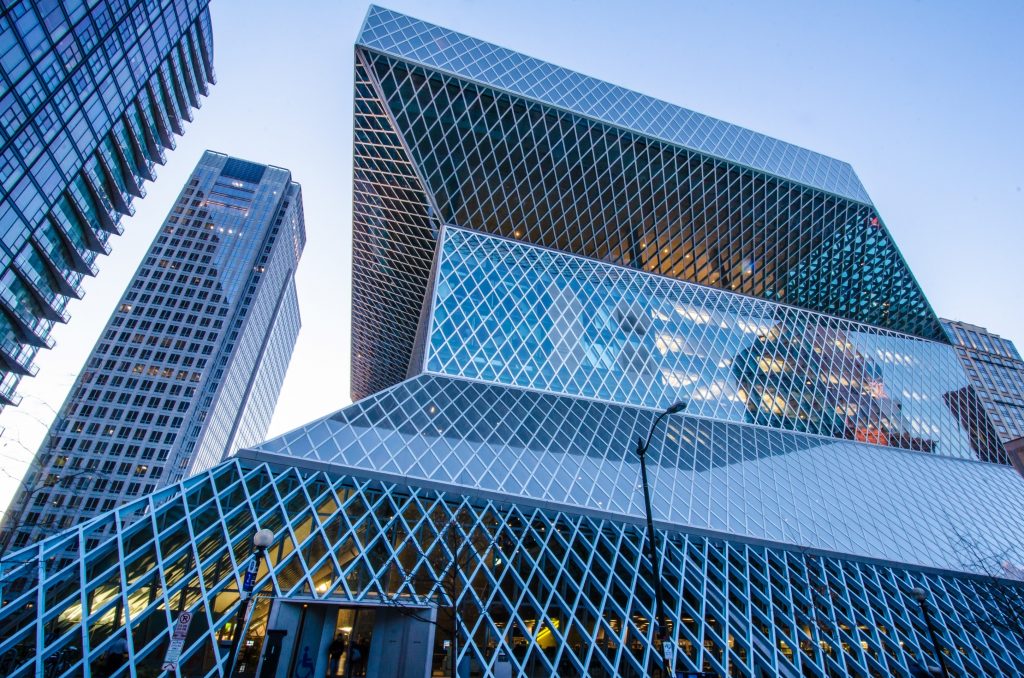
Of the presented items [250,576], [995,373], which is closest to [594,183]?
[250,576]

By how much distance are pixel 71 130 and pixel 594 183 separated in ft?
122

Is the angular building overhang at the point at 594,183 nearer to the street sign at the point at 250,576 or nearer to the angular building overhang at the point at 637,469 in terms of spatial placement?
the angular building overhang at the point at 637,469

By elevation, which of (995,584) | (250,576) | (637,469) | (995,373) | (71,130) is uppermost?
(995,373)

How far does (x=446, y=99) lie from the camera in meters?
38.6

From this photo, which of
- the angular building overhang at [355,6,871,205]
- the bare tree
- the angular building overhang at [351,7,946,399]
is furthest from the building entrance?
the angular building overhang at [355,6,871,205]

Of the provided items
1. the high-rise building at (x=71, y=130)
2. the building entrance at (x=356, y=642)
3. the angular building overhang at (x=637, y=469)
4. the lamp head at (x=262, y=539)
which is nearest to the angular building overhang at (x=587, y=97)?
the high-rise building at (x=71, y=130)

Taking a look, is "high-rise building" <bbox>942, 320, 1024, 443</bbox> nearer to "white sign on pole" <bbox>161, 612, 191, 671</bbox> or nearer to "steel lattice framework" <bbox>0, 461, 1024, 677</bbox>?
"steel lattice framework" <bbox>0, 461, 1024, 677</bbox>

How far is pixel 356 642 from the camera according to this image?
17172 millimetres

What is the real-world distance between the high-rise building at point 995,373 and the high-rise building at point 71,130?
4299 inches

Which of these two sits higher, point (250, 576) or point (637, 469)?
point (637, 469)

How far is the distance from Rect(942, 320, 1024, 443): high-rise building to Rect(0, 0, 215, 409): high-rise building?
109203 millimetres

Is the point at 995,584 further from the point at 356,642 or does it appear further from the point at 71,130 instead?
the point at 71,130

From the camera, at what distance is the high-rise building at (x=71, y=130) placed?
90.7 feet

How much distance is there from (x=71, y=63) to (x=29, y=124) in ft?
14.9
